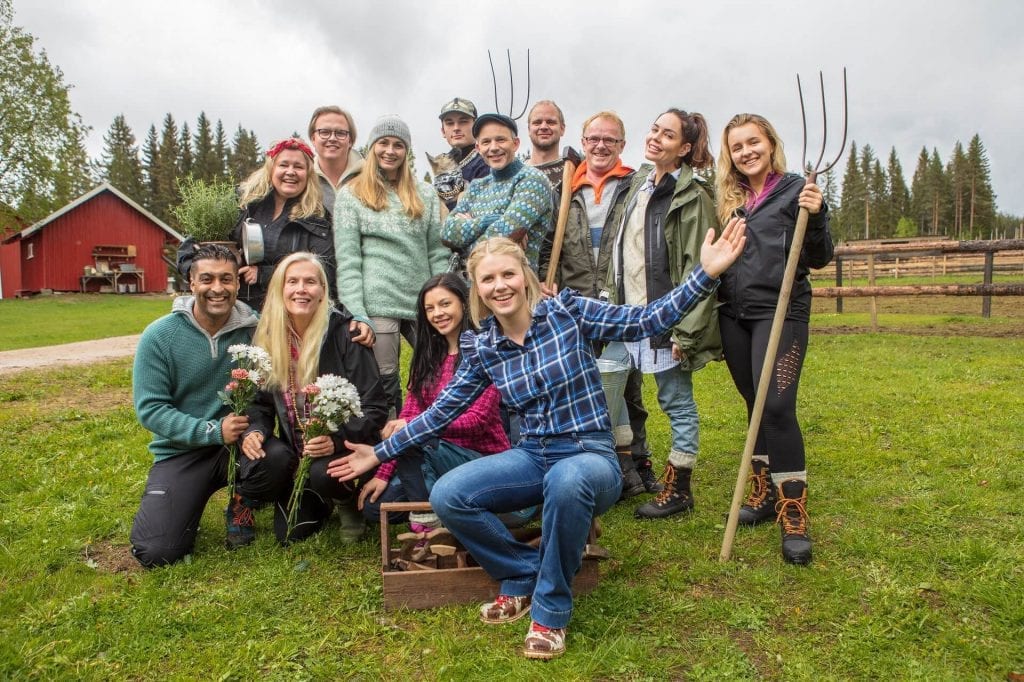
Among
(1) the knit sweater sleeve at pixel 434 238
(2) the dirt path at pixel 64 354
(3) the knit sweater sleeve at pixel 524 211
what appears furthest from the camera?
(2) the dirt path at pixel 64 354

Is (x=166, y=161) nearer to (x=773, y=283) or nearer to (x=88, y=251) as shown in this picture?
(x=88, y=251)

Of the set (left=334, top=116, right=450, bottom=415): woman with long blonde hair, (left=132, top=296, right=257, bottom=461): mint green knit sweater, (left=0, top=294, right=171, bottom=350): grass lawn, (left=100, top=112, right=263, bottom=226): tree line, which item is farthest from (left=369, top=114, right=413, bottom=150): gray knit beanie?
(left=100, top=112, right=263, bottom=226): tree line

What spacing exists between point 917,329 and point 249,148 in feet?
219

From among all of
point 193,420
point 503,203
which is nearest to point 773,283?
point 503,203

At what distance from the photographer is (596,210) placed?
4836 mm

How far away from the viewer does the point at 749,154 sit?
397 cm

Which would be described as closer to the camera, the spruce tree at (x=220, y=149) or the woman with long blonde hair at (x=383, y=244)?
the woman with long blonde hair at (x=383, y=244)

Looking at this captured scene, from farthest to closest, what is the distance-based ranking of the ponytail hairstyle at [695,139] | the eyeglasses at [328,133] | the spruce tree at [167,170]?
the spruce tree at [167,170]
the eyeglasses at [328,133]
the ponytail hairstyle at [695,139]

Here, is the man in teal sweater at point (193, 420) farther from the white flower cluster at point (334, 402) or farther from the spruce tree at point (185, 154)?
the spruce tree at point (185, 154)

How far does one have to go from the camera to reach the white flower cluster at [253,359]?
386 cm

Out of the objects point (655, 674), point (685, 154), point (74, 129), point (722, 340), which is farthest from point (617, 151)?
point (74, 129)

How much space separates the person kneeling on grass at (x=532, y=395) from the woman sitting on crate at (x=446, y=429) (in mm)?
540

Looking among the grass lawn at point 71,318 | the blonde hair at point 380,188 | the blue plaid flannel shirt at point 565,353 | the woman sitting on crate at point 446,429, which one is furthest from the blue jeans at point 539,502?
the grass lawn at point 71,318

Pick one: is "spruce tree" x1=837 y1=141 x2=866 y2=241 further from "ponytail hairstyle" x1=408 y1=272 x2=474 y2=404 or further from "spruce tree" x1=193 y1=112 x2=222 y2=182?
"ponytail hairstyle" x1=408 y1=272 x2=474 y2=404
